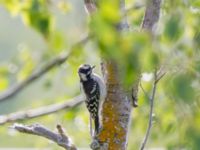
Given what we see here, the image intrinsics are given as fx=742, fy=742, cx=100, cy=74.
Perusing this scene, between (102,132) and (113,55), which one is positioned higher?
(102,132)

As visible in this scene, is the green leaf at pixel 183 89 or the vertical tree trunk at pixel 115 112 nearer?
the green leaf at pixel 183 89

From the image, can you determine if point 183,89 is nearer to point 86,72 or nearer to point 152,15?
point 152,15

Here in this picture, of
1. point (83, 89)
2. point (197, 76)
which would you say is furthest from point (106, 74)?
point (83, 89)

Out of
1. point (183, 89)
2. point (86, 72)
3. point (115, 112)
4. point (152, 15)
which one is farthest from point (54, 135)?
point (86, 72)

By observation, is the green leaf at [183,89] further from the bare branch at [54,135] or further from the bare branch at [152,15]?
the bare branch at [54,135]

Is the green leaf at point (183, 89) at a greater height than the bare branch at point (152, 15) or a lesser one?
lesser

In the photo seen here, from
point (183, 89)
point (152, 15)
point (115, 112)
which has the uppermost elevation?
point (152, 15)

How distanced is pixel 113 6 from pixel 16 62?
405cm

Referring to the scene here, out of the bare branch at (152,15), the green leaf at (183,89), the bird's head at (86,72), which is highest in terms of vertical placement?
the bird's head at (86,72)

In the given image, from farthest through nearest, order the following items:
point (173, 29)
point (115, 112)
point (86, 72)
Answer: point (86, 72)
point (115, 112)
point (173, 29)

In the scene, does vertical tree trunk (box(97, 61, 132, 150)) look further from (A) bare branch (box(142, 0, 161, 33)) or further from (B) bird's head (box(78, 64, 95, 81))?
(B) bird's head (box(78, 64, 95, 81))

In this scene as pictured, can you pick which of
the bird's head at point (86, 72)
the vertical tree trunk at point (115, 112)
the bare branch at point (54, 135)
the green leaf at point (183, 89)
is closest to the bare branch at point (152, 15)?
the vertical tree trunk at point (115, 112)

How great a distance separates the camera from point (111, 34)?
0.96 meters

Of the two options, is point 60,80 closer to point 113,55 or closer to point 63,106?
point 63,106
